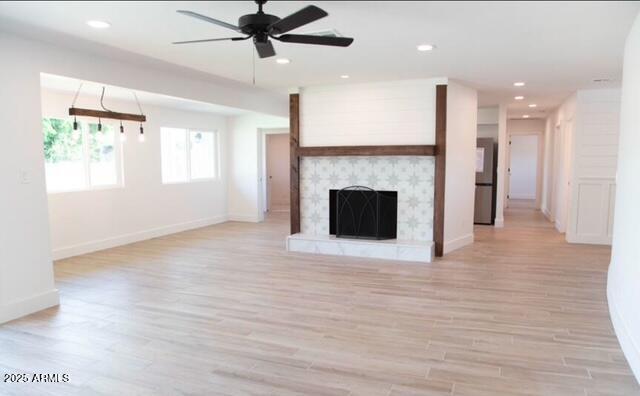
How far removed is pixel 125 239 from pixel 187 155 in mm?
2282

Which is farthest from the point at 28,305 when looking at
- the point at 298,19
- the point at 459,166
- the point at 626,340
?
the point at 459,166

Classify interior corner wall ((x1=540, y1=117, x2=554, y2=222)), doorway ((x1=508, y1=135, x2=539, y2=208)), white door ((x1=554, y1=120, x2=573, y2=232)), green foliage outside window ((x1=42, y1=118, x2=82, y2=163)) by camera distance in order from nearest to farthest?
green foliage outside window ((x1=42, y1=118, x2=82, y2=163)), white door ((x1=554, y1=120, x2=573, y2=232)), interior corner wall ((x1=540, y1=117, x2=554, y2=222)), doorway ((x1=508, y1=135, x2=539, y2=208))

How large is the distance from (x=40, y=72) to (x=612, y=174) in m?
7.86

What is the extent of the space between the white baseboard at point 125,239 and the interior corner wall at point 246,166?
61 centimetres

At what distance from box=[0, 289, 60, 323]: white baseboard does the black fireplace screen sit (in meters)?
3.65

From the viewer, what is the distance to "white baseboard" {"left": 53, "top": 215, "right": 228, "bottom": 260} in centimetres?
616

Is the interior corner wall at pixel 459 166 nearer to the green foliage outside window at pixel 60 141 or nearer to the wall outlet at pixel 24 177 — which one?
the wall outlet at pixel 24 177

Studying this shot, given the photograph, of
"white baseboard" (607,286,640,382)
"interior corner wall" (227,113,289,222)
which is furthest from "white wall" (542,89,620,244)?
"interior corner wall" (227,113,289,222)

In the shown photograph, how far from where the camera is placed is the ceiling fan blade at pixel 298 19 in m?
2.52

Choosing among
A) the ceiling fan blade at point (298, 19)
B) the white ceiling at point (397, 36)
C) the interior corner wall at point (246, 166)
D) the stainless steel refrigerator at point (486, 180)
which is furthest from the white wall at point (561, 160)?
the ceiling fan blade at point (298, 19)

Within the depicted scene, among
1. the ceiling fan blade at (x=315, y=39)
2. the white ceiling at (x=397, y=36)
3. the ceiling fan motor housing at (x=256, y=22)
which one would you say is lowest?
the ceiling fan blade at (x=315, y=39)

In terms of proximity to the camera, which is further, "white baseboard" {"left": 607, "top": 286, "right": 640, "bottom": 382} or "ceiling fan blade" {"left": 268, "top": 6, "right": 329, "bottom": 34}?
"white baseboard" {"left": 607, "top": 286, "right": 640, "bottom": 382}

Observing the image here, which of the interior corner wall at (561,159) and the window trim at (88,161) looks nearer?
the window trim at (88,161)

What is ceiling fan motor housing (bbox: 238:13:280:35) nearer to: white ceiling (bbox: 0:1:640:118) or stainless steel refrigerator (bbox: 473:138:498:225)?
white ceiling (bbox: 0:1:640:118)
